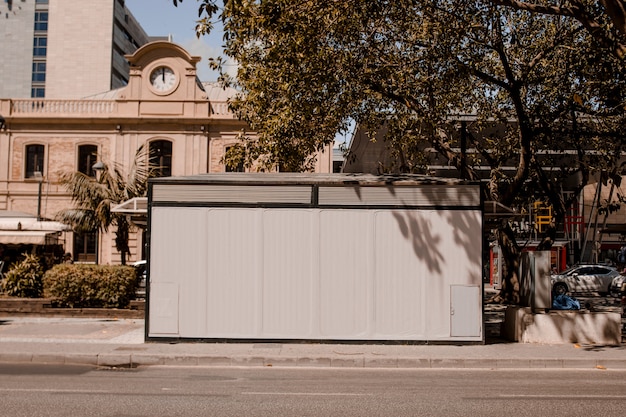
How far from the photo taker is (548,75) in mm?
20047

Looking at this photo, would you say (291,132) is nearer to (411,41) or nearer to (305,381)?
(411,41)

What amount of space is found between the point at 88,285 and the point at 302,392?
33.8ft

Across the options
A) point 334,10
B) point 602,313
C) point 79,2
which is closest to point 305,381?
point 602,313

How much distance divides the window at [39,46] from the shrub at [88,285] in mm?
62159

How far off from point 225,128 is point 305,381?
103 feet

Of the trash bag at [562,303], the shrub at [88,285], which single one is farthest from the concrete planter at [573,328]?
the shrub at [88,285]

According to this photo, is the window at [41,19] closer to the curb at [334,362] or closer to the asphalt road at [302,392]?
the curb at [334,362]

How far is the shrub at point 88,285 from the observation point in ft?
59.1

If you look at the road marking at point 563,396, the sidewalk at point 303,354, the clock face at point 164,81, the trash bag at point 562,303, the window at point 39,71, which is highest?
the window at point 39,71

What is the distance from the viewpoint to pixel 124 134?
4053 cm

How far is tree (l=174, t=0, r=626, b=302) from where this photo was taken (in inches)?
639

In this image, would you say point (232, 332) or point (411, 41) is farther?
point (411, 41)

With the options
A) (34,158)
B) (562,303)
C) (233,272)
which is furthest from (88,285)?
(34,158)

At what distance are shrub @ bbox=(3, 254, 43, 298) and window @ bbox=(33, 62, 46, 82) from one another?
60650 millimetres
